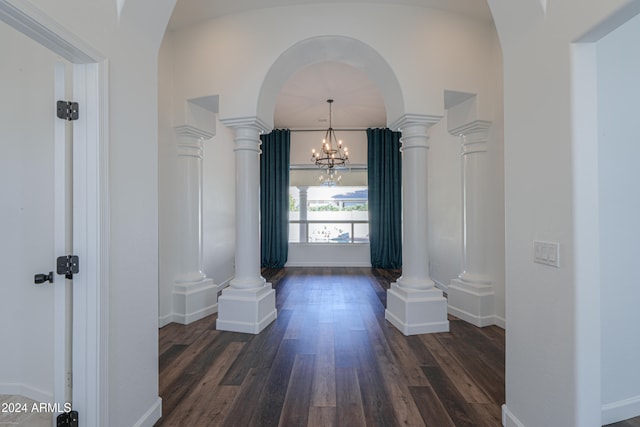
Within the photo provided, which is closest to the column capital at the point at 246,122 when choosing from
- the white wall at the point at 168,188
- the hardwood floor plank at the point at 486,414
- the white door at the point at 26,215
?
the white wall at the point at 168,188

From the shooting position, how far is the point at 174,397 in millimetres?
1883

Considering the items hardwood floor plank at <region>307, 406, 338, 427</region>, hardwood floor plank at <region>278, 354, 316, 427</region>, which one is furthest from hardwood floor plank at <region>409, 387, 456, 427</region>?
hardwood floor plank at <region>278, 354, 316, 427</region>

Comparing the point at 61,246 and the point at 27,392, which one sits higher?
the point at 61,246

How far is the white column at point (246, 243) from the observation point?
9.71 feet

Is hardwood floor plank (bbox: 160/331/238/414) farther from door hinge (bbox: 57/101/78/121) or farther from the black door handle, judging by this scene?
door hinge (bbox: 57/101/78/121)

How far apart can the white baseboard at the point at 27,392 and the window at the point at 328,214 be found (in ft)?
16.1

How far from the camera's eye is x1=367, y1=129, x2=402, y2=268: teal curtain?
6062 mm

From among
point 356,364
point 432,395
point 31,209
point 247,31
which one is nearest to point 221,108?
point 247,31

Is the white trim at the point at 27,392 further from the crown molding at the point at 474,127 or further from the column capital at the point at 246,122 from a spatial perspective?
the crown molding at the point at 474,127

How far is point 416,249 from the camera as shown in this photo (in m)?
3.06

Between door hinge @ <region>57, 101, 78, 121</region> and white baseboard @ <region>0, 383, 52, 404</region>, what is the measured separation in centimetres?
179

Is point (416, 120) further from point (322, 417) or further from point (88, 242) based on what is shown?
point (88, 242)

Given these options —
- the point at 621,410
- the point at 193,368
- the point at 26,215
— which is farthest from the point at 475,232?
the point at 26,215

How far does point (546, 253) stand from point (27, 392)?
3209 millimetres
